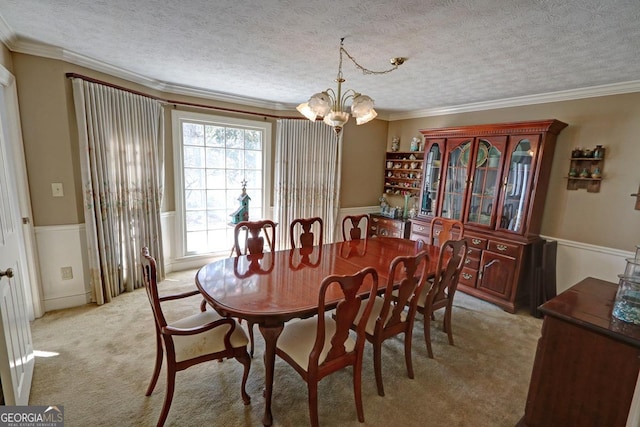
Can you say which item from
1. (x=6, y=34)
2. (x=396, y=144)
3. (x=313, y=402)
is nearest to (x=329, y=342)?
(x=313, y=402)

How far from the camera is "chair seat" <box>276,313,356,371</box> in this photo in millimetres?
1644

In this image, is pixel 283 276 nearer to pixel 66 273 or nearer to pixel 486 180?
pixel 66 273

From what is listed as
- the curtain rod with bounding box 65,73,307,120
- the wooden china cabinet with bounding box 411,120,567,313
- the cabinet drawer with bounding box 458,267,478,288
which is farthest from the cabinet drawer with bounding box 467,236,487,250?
the curtain rod with bounding box 65,73,307,120

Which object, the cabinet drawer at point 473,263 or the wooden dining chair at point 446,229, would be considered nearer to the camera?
the wooden dining chair at point 446,229

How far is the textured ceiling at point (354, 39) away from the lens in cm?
163

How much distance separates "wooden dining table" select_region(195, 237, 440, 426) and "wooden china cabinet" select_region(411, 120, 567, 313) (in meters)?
1.03

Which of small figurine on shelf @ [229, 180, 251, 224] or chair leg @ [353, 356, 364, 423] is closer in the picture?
chair leg @ [353, 356, 364, 423]

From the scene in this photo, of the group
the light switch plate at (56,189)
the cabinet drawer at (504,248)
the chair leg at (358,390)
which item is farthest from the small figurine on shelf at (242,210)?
the cabinet drawer at (504,248)

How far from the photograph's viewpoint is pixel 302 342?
1741mm

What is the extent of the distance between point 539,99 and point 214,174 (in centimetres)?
412

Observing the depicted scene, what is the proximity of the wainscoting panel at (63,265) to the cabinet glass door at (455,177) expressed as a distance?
4199mm

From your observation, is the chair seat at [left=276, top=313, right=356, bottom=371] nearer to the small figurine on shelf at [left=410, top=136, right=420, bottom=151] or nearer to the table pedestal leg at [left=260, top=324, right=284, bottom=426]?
the table pedestal leg at [left=260, top=324, right=284, bottom=426]

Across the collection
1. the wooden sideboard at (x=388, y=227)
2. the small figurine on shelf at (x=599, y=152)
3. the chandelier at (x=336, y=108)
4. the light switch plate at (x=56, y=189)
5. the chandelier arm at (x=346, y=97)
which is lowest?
the wooden sideboard at (x=388, y=227)

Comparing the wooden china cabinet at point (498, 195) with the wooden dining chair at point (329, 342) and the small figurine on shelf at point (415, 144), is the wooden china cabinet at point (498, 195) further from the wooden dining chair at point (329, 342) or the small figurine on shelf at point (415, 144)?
the wooden dining chair at point (329, 342)
